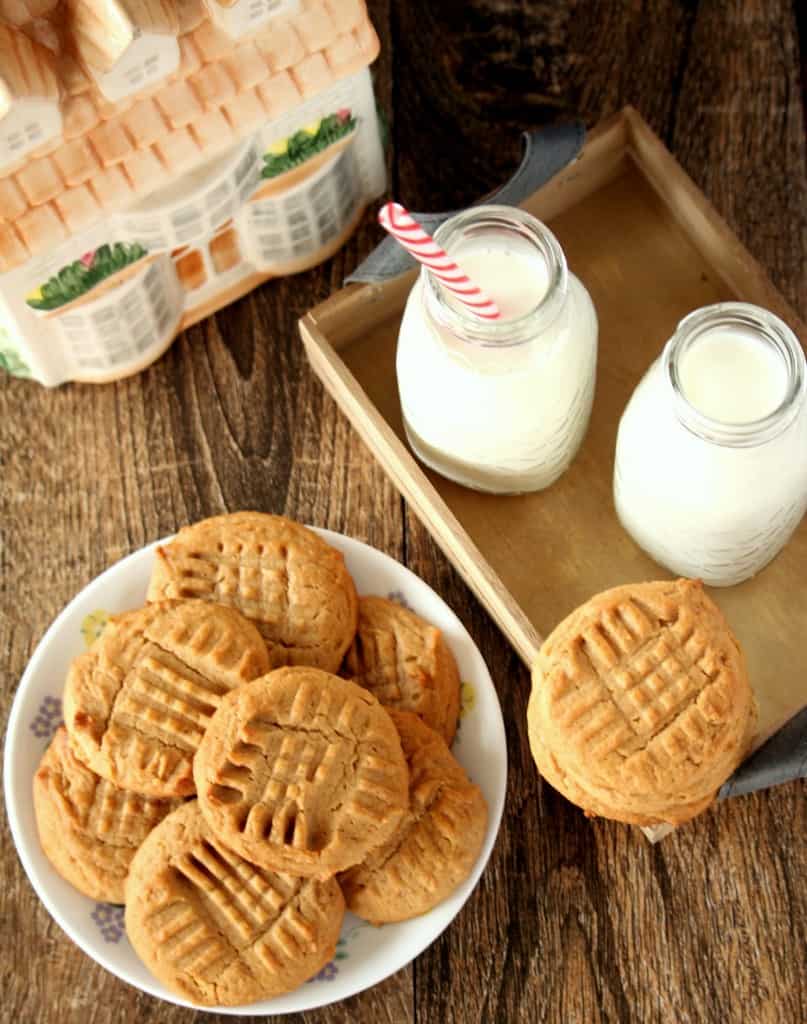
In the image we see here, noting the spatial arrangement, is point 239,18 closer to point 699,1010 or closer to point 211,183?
point 211,183

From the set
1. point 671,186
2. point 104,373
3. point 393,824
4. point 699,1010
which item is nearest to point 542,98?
point 671,186

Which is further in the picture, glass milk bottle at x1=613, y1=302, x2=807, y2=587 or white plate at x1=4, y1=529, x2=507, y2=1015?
white plate at x1=4, y1=529, x2=507, y2=1015

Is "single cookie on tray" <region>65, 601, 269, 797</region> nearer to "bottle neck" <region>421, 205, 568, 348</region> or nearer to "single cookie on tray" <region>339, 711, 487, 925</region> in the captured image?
"single cookie on tray" <region>339, 711, 487, 925</region>

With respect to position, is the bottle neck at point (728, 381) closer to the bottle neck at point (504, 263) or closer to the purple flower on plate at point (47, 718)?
the bottle neck at point (504, 263)

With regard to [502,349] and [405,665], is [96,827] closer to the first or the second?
[405,665]

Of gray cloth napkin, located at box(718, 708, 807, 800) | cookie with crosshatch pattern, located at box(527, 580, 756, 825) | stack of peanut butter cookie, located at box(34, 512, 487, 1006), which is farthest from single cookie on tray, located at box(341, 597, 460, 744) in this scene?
gray cloth napkin, located at box(718, 708, 807, 800)
